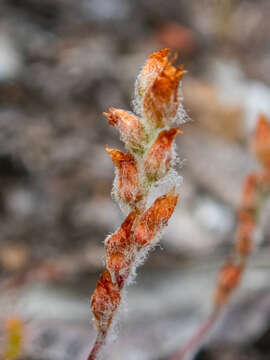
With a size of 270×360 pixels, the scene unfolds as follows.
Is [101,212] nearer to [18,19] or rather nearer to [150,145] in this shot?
[150,145]

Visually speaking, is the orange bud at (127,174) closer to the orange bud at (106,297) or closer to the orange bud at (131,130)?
the orange bud at (131,130)

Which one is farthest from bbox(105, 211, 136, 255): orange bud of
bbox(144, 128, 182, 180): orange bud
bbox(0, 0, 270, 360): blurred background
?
bbox(0, 0, 270, 360): blurred background

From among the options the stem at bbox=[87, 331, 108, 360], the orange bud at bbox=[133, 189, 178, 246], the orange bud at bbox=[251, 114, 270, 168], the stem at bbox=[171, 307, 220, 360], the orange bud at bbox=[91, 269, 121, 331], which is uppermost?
the orange bud at bbox=[251, 114, 270, 168]

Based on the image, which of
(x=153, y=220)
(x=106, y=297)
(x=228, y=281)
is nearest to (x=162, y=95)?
(x=153, y=220)

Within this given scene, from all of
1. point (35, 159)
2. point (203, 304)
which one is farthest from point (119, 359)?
point (35, 159)

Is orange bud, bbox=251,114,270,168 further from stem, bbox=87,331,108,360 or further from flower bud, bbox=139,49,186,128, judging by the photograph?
stem, bbox=87,331,108,360

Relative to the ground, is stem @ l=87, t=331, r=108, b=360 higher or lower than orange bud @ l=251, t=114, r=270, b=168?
lower

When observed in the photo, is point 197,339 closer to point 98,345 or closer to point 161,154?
point 98,345
